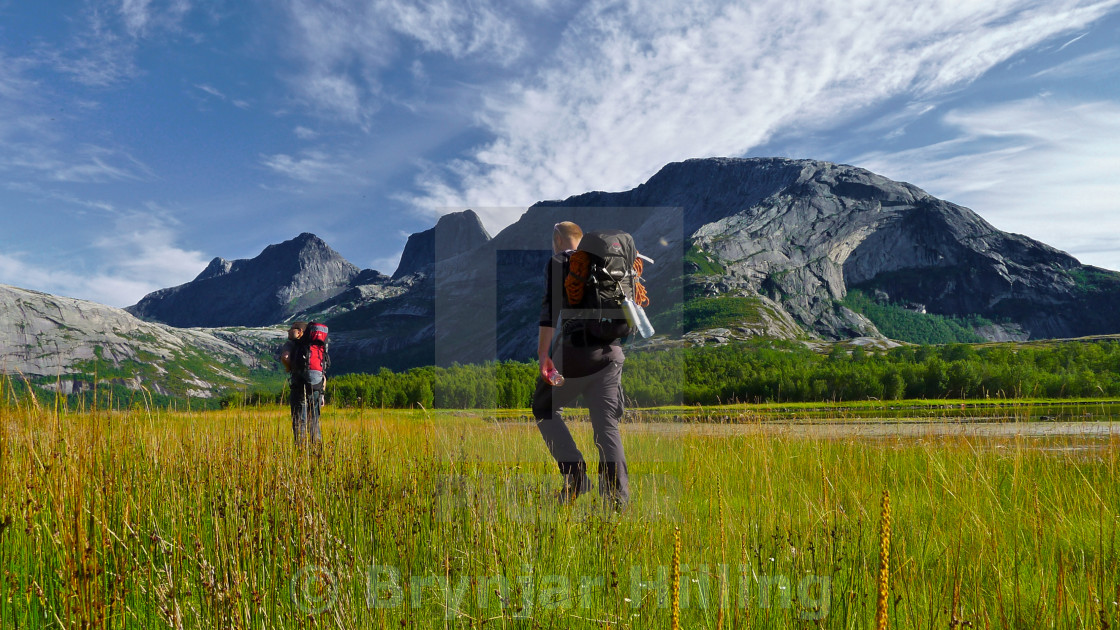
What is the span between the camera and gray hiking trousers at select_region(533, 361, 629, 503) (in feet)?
12.6

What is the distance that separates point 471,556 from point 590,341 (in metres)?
1.69

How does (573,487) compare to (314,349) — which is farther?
(314,349)

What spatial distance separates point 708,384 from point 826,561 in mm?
73420

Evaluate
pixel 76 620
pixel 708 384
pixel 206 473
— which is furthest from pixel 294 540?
pixel 708 384

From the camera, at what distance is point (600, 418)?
388 cm

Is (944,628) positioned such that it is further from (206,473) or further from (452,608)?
(206,473)

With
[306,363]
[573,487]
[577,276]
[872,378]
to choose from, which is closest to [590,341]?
[577,276]

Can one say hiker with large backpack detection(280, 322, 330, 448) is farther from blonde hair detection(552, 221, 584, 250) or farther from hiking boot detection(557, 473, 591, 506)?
blonde hair detection(552, 221, 584, 250)

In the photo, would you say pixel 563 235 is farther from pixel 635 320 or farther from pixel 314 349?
pixel 314 349

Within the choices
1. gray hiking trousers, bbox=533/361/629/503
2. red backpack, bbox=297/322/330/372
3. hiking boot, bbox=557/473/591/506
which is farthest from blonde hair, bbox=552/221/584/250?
red backpack, bbox=297/322/330/372

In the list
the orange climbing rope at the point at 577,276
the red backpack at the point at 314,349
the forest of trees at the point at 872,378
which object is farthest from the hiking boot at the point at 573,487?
the forest of trees at the point at 872,378

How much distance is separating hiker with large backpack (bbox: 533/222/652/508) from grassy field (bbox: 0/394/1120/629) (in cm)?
26

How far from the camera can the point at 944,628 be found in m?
2.19

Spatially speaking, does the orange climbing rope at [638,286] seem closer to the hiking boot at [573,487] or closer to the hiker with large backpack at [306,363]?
the hiking boot at [573,487]
